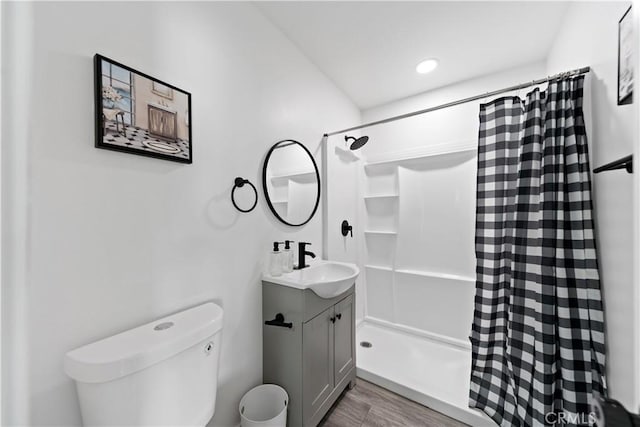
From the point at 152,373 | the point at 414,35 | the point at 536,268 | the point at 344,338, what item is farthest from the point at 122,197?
the point at 414,35

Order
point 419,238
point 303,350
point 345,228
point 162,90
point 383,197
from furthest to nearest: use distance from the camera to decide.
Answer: point 383,197 < point 419,238 < point 345,228 < point 303,350 < point 162,90

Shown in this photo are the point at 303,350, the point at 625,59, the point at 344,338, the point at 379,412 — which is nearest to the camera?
the point at 625,59

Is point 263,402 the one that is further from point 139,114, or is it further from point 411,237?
point 411,237

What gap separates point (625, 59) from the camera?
0.78m

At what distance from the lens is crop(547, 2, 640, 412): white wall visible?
833 mm

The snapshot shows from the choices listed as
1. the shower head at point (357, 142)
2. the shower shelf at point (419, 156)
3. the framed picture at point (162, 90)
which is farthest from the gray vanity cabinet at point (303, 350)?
the shower shelf at point (419, 156)

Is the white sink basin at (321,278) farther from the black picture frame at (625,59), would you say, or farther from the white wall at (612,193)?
the black picture frame at (625,59)

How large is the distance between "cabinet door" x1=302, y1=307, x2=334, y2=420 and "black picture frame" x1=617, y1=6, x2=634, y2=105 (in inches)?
59.2

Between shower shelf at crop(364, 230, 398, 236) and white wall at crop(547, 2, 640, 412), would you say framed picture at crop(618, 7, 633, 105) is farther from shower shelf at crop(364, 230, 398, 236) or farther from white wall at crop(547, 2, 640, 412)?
shower shelf at crop(364, 230, 398, 236)

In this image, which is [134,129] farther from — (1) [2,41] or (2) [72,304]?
(1) [2,41]

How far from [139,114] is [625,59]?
5.46 ft

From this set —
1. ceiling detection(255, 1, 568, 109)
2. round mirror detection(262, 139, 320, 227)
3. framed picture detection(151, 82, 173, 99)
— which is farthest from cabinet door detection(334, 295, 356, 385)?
ceiling detection(255, 1, 568, 109)

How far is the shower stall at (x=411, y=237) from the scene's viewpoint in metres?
2.10

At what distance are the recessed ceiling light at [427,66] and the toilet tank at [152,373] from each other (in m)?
2.24
